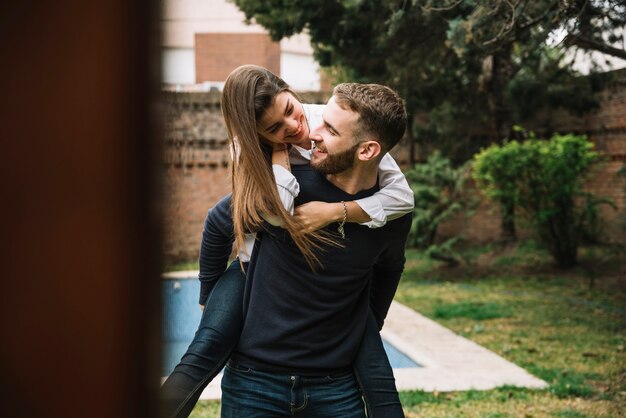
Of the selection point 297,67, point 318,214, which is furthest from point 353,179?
point 297,67

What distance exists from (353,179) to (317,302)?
386 mm

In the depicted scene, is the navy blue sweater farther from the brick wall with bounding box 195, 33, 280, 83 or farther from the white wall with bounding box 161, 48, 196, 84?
the brick wall with bounding box 195, 33, 280, 83

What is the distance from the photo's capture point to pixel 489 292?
1041 cm

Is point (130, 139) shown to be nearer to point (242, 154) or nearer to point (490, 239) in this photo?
point (242, 154)

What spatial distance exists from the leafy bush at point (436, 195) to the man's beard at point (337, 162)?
31.7ft

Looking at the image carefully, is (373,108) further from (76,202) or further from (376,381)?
(76,202)

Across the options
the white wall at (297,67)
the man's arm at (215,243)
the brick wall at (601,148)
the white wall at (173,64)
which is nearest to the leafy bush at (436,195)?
the brick wall at (601,148)

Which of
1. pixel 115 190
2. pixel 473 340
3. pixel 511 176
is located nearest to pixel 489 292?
pixel 511 176

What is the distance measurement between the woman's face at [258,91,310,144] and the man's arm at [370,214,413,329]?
0.39 meters

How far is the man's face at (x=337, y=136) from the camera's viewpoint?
2107 mm

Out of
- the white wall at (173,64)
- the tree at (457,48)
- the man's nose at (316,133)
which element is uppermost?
the tree at (457,48)

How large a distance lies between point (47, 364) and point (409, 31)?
873 centimetres

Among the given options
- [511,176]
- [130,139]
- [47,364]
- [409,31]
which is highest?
[409,31]

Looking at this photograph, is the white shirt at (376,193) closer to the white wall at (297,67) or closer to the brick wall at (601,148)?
the brick wall at (601,148)
